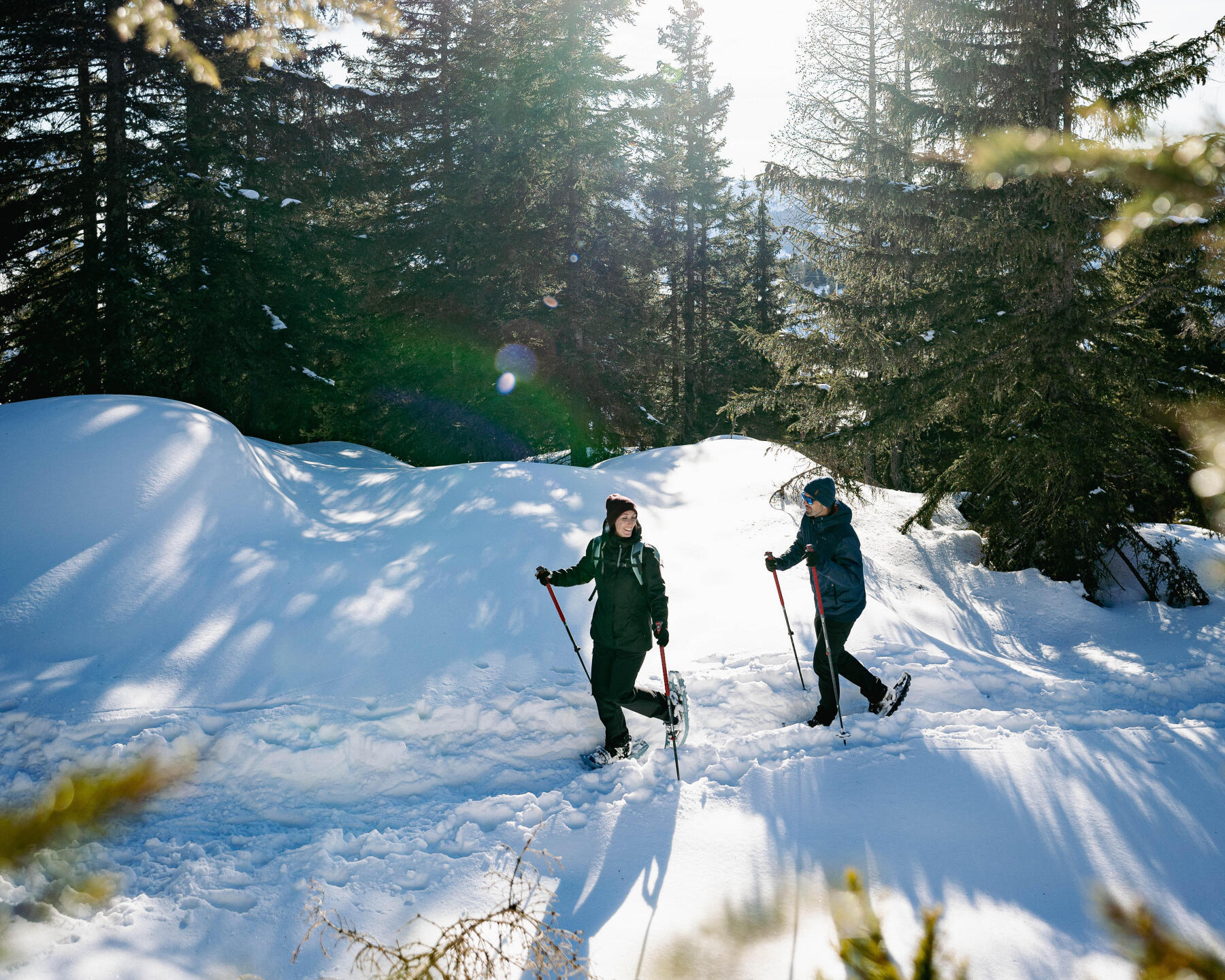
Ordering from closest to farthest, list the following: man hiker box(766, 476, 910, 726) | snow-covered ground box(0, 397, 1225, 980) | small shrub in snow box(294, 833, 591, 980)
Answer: small shrub in snow box(294, 833, 591, 980) < snow-covered ground box(0, 397, 1225, 980) < man hiker box(766, 476, 910, 726)

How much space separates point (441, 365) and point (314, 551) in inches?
447

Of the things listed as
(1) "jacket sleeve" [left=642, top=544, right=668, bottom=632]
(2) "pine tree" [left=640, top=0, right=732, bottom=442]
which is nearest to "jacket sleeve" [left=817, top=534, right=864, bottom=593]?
(1) "jacket sleeve" [left=642, top=544, right=668, bottom=632]

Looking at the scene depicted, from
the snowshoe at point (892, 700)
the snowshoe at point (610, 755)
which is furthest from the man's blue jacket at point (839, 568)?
the snowshoe at point (610, 755)

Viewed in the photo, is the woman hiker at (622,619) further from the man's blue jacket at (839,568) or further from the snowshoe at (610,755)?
the man's blue jacket at (839,568)

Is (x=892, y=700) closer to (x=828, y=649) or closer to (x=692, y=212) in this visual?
(x=828, y=649)

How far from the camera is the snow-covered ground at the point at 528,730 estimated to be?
3.17 meters

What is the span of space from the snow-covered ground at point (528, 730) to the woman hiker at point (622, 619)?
38cm

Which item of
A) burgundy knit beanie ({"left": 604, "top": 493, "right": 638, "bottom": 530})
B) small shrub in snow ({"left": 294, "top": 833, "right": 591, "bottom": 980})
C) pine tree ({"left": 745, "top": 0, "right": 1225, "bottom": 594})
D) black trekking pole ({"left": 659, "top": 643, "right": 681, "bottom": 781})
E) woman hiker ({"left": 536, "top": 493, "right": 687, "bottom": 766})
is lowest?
small shrub in snow ({"left": 294, "top": 833, "right": 591, "bottom": 980})

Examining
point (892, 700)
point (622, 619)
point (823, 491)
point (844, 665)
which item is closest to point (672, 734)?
point (622, 619)

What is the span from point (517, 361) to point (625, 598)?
13.8 meters

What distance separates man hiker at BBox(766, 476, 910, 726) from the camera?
17.1ft

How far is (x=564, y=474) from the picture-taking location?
447 inches

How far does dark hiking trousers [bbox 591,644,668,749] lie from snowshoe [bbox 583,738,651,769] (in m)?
0.03

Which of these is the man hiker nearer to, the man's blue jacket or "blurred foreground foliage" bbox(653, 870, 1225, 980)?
the man's blue jacket
